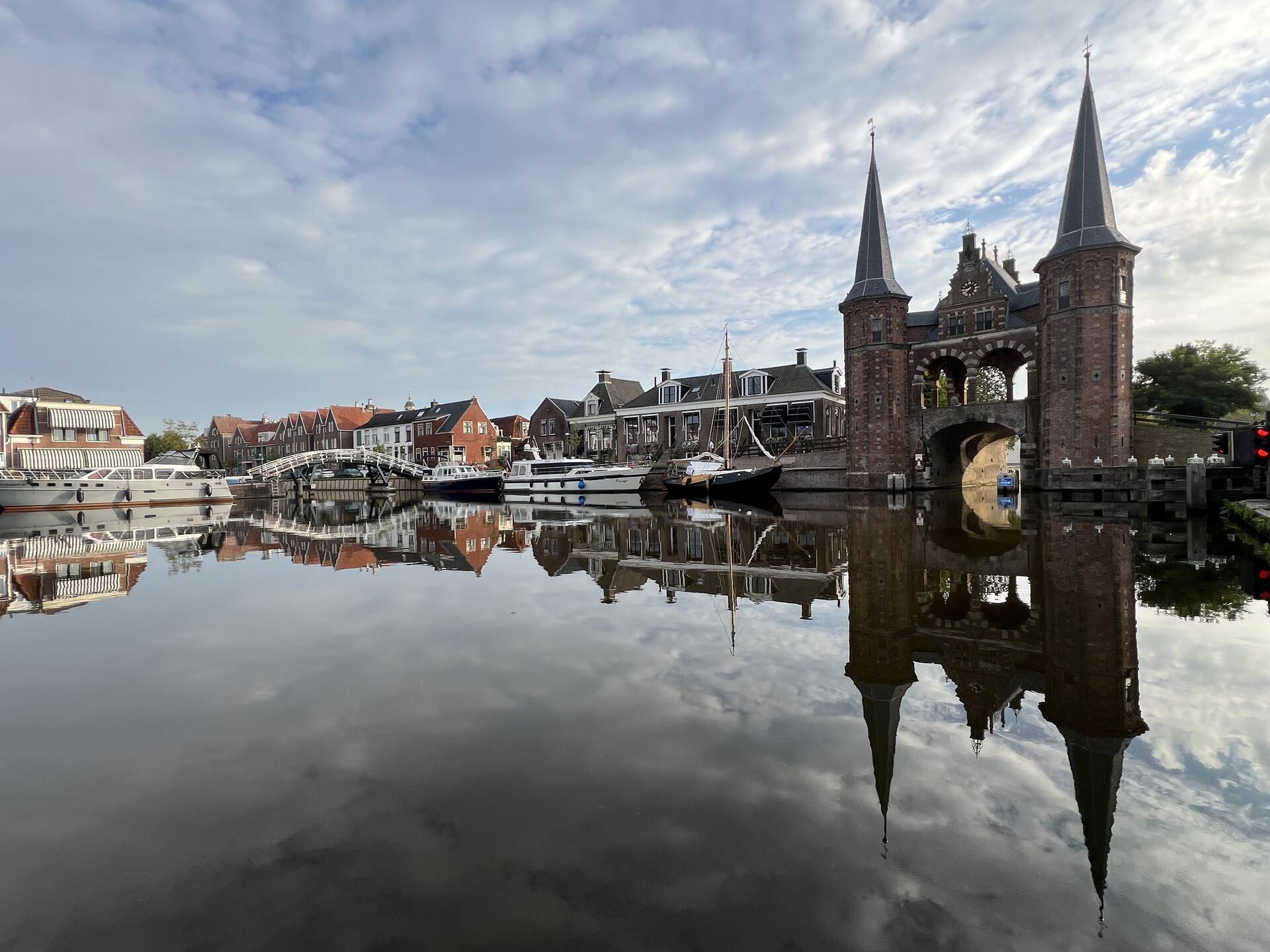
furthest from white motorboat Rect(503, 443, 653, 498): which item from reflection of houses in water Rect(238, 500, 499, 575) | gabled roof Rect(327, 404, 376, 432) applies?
gabled roof Rect(327, 404, 376, 432)

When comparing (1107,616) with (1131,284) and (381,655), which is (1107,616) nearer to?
(381,655)

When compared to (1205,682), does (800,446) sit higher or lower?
higher

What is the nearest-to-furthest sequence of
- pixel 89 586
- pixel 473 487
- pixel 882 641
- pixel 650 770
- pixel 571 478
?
pixel 650 770 → pixel 882 641 → pixel 89 586 → pixel 571 478 → pixel 473 487

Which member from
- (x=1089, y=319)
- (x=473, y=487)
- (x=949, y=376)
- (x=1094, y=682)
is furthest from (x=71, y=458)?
(x=1089, y=319)

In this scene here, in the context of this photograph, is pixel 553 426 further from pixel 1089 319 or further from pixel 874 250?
pixel 1089 319

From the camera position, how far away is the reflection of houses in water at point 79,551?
1109cm

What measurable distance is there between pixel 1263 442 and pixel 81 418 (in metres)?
67.5

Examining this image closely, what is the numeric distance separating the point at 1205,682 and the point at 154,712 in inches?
379

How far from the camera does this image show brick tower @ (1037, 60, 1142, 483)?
30.6m

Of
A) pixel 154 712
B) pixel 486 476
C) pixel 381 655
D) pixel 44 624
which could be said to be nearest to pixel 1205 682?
pixel 381 655

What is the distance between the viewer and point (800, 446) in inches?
1727

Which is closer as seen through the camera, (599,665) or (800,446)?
(599,665)

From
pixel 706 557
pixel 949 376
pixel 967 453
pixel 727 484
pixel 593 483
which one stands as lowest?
pixel 706 557

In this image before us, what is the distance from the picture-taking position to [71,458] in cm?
4569
